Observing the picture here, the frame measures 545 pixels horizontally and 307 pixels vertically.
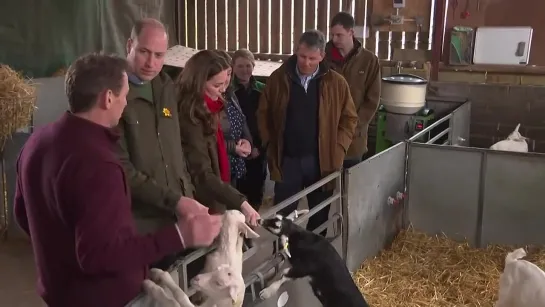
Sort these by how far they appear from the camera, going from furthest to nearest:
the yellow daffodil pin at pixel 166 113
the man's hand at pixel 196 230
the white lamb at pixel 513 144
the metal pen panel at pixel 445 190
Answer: the white lamb at pixel 513 144, the metal pen panel at pixel 445 190, the yellow daffodil pin at pixel 166 113, the man's hand at pixel 196 230

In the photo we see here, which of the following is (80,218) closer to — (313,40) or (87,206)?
(87,206)

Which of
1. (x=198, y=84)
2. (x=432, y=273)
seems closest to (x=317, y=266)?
(x=198, y=84)

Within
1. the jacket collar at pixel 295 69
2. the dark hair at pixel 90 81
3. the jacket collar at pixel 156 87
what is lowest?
the jacket collar at pixel 295 69

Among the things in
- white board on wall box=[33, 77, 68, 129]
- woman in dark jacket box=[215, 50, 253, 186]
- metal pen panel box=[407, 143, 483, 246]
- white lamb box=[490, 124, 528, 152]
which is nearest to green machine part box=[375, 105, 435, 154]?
white lamb box=[490, 124, 528, 152]

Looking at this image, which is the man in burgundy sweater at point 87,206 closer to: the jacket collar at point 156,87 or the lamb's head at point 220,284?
the lamb's head at point 220,284

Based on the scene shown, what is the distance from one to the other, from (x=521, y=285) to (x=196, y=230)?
145cm

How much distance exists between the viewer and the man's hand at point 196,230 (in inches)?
59.6

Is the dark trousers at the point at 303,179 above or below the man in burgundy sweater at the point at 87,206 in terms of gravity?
below

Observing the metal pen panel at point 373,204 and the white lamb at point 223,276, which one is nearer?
the white lamb at point 223,276

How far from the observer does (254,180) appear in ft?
13.8

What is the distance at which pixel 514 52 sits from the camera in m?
5.38

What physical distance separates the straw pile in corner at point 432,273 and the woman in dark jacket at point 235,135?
96 cm

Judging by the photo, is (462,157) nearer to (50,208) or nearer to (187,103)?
(187,103)

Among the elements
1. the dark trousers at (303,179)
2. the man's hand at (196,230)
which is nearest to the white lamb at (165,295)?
the man's hand at (196,230)
